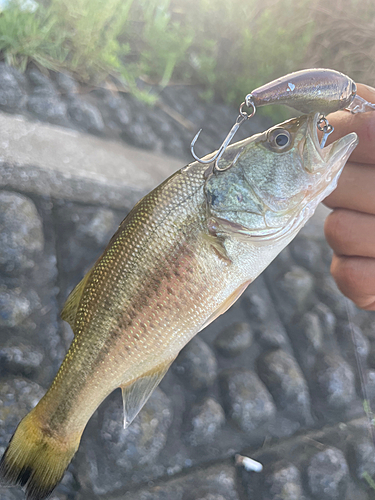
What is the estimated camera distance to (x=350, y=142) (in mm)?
869

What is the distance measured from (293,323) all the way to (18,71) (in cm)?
202

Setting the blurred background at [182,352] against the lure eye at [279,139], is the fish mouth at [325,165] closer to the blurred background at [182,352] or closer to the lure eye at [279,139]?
the lure eye at [279,139]

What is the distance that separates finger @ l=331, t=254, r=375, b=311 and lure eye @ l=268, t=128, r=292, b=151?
54 centimetres

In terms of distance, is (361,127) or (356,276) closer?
(361,127)

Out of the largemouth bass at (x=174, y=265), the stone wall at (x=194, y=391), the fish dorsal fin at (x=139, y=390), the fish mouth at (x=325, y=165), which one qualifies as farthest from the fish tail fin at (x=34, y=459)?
the fish mouth at (x=325, y=165)

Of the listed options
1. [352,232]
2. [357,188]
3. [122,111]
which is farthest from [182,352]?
[122,111]

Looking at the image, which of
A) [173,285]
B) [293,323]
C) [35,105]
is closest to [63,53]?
[35,105]

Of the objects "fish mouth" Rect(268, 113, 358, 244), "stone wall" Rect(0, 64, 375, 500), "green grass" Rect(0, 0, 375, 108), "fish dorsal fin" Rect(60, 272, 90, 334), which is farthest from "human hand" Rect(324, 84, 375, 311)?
"green grass" Rect(0, 0, 375, 108)

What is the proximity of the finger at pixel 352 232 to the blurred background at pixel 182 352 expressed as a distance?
0.75 meters

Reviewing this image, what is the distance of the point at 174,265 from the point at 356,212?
665mm

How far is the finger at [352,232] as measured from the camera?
1126mm

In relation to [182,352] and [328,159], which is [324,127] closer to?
[328,159]

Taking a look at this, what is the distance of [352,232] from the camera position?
3.76 feet

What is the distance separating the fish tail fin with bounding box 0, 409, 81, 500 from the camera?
88cm
